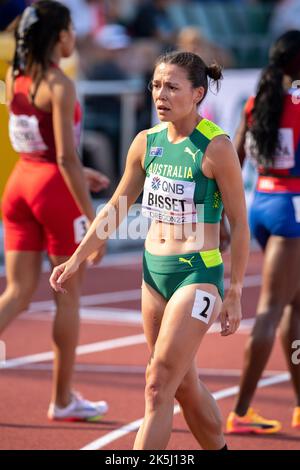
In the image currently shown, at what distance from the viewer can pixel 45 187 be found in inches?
259

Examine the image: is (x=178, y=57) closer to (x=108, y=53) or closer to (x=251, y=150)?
(x=251, y=150)

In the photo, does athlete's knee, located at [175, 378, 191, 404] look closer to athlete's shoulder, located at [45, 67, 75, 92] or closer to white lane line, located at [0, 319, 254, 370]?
athlete's shoulder, located at [45, 67, 75, 92]

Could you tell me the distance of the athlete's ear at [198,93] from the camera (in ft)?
16.1

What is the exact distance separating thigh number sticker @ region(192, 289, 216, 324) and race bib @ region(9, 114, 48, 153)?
211 centimetres

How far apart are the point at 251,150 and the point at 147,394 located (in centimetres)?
227

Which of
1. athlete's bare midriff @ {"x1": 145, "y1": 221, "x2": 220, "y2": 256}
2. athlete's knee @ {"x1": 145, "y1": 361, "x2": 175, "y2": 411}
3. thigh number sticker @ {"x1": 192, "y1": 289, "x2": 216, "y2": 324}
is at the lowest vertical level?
athlete's knee @ {"x1": 145, "y1": 361, "x2": 175, "y2": 411}

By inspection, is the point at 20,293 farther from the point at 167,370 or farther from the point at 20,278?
the point at 167,370

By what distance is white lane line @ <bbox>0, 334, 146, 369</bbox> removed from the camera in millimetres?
8258

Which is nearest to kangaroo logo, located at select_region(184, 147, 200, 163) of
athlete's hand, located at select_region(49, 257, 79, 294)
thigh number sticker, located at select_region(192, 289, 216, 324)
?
thigh number sticker, located at select_region(192, 289, 216, 324)

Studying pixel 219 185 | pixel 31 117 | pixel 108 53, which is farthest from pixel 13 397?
pixel 108 53

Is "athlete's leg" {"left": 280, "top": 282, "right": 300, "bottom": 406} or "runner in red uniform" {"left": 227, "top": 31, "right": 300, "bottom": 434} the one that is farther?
"athlete's leg" {"left": 280, "top": 282, "right": 300, "bottom": 406}

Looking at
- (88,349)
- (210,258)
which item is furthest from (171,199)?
(88,349)

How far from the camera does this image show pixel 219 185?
15.8 feet

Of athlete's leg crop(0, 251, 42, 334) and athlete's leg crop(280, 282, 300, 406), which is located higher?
athlete's leg crop(0, 251, 42, 334)
